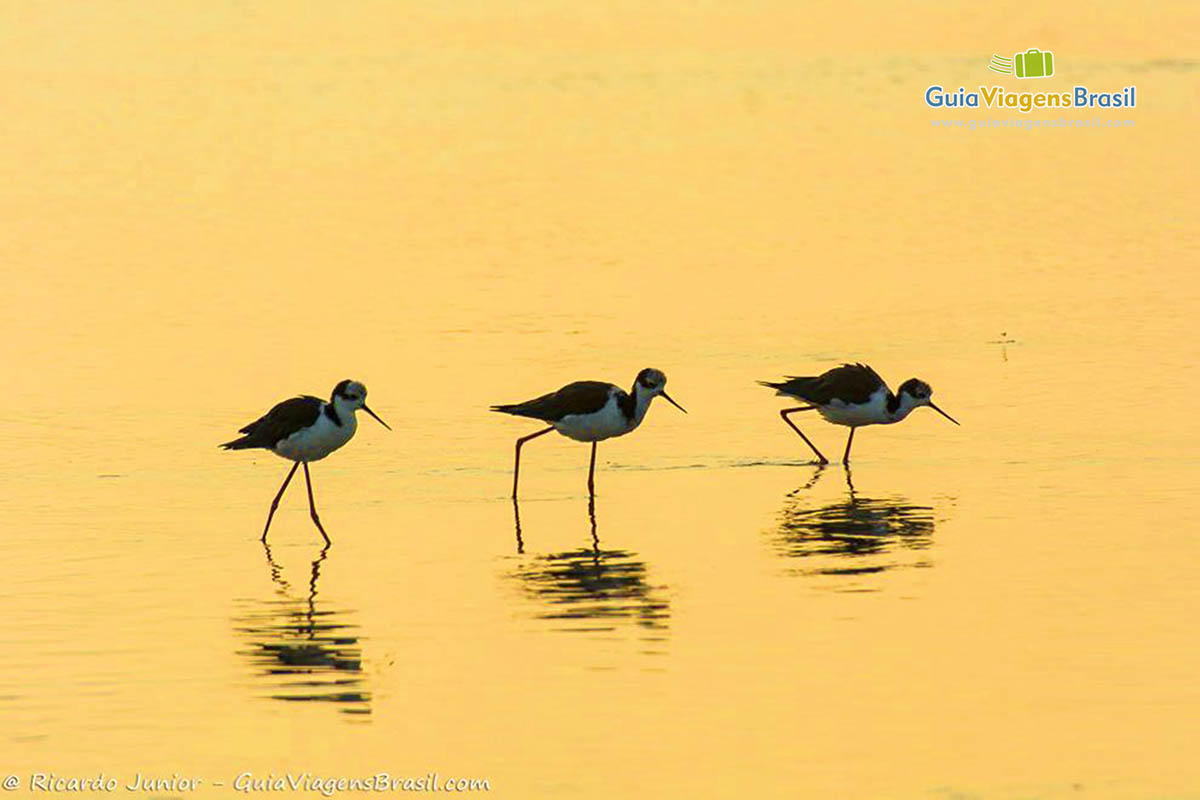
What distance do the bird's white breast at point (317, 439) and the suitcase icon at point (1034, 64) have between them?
3909 centimetres

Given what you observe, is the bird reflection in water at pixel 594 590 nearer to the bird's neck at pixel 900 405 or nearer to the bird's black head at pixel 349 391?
the bird's black head at pixel 349 391

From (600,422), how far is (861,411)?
2765 millimetres

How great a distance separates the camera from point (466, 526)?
18484mm

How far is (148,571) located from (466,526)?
8.71ft

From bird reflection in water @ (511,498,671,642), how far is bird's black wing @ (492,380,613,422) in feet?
8.23

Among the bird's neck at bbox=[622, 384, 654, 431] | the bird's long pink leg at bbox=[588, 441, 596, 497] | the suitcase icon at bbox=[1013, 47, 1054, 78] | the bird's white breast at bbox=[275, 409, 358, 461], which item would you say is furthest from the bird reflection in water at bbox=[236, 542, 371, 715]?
the suitcase icon at bbox=[1013, 47, 1054, 78]

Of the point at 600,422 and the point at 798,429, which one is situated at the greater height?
the point at 600,422

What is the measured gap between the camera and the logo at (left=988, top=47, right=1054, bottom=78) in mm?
56062

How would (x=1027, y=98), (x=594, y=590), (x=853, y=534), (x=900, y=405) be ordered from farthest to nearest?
(x=1027, y=98)
(x=900, y=405)
(x=853, y=534)
(x=594, y=590)

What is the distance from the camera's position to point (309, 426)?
62.5 feet

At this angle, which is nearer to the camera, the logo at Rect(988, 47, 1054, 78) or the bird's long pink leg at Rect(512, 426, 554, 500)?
the bird's long pink leg at Rect(512, 426, 554, 500)

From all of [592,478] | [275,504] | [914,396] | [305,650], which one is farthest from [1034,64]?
[305,650]

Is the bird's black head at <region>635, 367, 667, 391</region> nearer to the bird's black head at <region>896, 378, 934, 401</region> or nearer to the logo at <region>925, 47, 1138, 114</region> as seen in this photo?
the bird's black head at <region>896, 378, 934, 401</region>

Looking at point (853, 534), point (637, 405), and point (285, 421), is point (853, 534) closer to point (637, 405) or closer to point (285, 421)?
point (637, 405)
